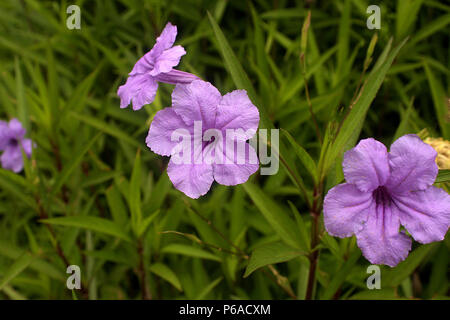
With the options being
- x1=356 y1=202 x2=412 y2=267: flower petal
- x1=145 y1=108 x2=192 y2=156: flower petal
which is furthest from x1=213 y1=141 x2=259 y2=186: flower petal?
x1=356 y1=202 x2=412 y2=267: flower petal

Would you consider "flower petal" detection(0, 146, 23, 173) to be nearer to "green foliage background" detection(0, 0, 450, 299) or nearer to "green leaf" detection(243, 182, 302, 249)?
"green foliage background" detection(0, 0, 450, 299)

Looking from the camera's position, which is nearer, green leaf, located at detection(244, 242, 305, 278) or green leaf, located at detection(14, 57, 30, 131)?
green leaf, located at detection(244, 242, 305, 278)

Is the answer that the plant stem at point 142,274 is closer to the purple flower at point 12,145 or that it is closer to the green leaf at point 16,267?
the green leaf at point 16,267

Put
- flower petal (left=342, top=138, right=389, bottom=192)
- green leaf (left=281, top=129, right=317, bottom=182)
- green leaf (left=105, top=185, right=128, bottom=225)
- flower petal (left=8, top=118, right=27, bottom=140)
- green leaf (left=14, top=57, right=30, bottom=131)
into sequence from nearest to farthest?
1. flower petal (left=342, top=138, right=389, bottom=192)
2. green leaf (left=281, top=129, right=317, bottom=182)
3. green leaf (left=105, top=185, right=128, bottom=225)
4. green leaf (left=14, top=57, right=30, bottom=131)
5. flower petal (left=8, top=118, right=27, bottom=140)

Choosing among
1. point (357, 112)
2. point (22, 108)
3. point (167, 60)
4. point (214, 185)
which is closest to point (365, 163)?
point (357, 112)

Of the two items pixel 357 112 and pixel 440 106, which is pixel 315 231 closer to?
pixel 357 112
